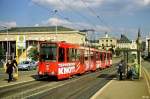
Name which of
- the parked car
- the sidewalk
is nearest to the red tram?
the sidewalk

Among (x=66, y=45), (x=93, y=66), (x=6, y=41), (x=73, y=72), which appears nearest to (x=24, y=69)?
(x=93, y=66)

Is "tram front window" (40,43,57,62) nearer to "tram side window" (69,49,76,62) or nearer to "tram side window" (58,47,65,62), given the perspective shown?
"tram side window" (58,47,65,62)

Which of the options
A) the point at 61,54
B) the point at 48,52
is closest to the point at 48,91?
the point at 48,52

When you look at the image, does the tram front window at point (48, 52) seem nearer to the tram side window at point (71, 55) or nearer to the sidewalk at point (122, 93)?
the tram side window at point (71, 55)

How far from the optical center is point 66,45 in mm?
32750

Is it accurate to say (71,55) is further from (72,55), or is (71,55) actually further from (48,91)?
(48,91)

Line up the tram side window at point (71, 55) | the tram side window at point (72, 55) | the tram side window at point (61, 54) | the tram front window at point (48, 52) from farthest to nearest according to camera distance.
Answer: the tram side window at point (72, 55), the tram side window at point (71, 55), the tram side window at point (61, 54), the tram front window at point (48, 52)

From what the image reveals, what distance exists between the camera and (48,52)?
31594 mm

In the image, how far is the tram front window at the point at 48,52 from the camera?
103ft

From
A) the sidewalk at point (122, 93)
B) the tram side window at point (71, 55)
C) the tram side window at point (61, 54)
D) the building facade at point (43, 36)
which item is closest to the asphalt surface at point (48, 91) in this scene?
the sidewalk at point (122, 93)

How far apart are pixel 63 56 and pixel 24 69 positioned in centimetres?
2811

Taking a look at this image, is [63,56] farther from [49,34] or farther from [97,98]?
[49,34]

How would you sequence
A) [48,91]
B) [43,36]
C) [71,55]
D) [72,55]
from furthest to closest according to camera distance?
[43,36]
[72,55]
[71,55]
[48,91]

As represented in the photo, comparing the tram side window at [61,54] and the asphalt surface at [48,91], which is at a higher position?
the tram side window at [61,54]
